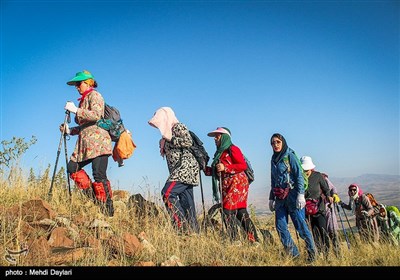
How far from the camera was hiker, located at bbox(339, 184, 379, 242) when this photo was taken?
905 cm

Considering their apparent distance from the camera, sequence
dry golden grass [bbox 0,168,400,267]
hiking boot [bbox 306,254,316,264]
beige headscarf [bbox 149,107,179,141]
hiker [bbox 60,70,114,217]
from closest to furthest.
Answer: dry golden grass [bbox 0,168,400,267]
hiking boot [bbox 306,254,316,264]
hiker [bbox 60,70,114,217]
beige headscarf [bbox 149,107,179,141]

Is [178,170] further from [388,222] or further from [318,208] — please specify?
[388,222]

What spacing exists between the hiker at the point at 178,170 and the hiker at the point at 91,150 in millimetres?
901

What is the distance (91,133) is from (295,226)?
361 centimetres

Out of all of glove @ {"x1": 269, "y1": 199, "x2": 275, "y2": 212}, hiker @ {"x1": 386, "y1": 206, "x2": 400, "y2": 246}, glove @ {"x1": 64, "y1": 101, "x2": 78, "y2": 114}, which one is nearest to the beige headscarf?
glove @ {"x1": 64, "y1": 101, "x2": 78, "y2": 114}

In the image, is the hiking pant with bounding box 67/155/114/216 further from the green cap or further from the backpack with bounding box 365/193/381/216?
the backpack with bounding box 365/193/381/216

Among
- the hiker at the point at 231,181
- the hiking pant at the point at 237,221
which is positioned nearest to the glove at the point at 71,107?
the hiker at the point at 231,181

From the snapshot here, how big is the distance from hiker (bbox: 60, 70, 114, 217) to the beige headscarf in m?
0.84

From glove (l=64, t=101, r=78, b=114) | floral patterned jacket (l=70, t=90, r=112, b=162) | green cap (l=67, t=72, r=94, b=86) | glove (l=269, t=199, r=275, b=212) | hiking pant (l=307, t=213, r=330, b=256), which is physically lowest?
hiking pant (l=307, t=213, r=330, b=256)

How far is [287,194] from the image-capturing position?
6188mm

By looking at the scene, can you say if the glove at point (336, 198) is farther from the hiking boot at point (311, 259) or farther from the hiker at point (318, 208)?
the hiking boot at point (311, 259)

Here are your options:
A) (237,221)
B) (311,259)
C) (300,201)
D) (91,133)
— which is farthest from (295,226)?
(91,133)
